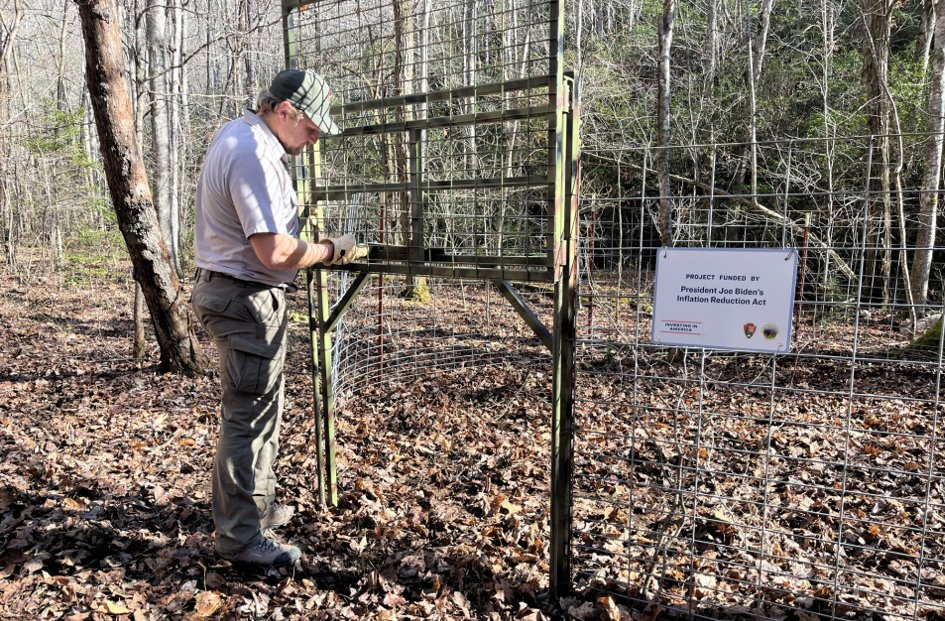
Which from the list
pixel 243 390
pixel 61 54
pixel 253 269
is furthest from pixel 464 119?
pixel 61 54

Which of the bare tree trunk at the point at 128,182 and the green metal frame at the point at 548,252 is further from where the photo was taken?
the bare tree trunk at the point at 128,182

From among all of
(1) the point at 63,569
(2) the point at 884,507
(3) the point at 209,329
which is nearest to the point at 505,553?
(3) the point at 209,329

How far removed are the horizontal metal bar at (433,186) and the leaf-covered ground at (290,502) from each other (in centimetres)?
181

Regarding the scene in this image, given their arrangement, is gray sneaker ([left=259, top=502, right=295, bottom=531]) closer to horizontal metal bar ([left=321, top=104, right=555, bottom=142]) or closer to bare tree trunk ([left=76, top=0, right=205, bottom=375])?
horizontal metal bar ([left=321, top=104, right=555, bottom=142])

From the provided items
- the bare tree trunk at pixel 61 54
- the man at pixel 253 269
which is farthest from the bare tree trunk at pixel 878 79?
the bare tree trunk at pixel 61 54

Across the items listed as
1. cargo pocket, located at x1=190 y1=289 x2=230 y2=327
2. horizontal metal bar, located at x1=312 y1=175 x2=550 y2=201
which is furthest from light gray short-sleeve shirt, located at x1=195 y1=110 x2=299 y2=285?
horizontal metal bar, located at x1=312 y1=175 x2=550 y2=201

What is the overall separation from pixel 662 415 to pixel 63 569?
4.59 m

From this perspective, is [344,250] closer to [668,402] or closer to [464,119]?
[464,119]

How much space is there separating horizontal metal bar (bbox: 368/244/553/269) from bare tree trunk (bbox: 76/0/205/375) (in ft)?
12.9

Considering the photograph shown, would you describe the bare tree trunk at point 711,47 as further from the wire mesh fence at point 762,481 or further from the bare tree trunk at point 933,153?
the wire mesh fence at point 762,481

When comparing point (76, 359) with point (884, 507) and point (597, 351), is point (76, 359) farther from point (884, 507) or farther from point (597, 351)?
point (884, 507)

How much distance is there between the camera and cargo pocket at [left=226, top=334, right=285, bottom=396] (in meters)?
2.76

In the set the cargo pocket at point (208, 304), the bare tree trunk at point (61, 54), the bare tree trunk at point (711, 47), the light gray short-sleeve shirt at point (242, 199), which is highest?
the bare tree trunk at point (61, 54)

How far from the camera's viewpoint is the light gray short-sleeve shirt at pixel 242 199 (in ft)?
8.41
